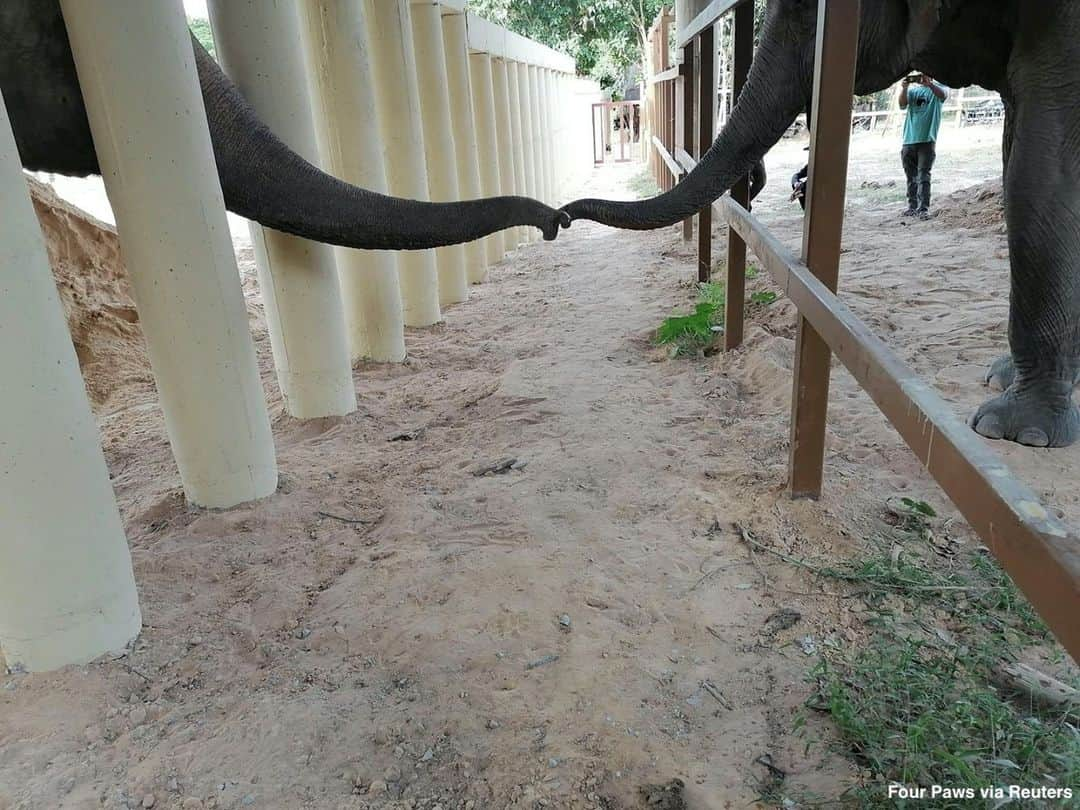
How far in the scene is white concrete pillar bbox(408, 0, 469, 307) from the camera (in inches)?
270

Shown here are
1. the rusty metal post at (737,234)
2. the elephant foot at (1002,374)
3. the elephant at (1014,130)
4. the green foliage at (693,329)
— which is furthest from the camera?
the green foliage at (693,329)

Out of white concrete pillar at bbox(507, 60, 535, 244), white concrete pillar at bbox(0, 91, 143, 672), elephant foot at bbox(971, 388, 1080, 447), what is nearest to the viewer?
white concrete pillar at bbox(0, 91, 143, 672)

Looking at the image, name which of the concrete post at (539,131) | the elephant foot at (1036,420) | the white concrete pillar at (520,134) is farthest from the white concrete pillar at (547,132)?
the elephant foot at (1036,420)

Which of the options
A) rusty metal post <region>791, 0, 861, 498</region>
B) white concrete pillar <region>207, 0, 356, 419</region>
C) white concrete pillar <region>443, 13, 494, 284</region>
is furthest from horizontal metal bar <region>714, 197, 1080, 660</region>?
white concrete pillar <region>443, 13, 494, 284</region>

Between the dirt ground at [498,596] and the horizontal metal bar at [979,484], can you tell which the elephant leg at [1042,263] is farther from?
the horizontal metal bar at [979,484]

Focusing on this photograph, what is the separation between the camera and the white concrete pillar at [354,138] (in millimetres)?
4961

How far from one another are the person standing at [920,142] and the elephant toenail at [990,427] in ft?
22.1

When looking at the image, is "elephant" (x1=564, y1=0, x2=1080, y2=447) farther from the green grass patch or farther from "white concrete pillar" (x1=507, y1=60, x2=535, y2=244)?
"white concrete pillar" (x1=507, y1=60, x2=535, y2=244)

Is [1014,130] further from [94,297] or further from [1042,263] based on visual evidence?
[94,297]

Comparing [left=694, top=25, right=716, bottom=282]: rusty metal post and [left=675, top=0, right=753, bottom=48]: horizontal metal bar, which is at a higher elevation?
[left=675, top=0, right=753, bottom=48]: horizontal metal bar

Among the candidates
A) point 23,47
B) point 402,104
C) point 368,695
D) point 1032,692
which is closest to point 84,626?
point 368,695

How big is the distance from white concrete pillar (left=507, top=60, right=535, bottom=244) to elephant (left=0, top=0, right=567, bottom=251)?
24.8ft

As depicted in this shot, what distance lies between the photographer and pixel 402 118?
6.04 metres

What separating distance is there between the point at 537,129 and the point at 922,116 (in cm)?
582
